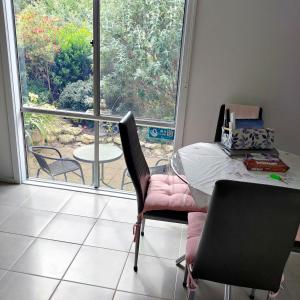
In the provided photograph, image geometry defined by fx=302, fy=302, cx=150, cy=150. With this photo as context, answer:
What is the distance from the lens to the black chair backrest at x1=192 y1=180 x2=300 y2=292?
3.38ft

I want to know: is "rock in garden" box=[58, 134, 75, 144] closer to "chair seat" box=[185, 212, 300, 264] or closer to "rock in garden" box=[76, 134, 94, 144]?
"rock in garden" box=[76, 134, 94, 144]

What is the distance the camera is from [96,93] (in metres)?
2.53

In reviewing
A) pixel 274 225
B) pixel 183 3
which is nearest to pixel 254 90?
pixel 183 3

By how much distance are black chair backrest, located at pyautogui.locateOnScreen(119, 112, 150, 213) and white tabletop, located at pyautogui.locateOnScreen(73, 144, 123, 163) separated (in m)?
0.82

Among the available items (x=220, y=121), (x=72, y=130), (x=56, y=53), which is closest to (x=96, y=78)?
(x=56, y=53)

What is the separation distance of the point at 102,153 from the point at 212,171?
141 centimetres

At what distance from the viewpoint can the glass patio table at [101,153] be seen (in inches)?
108

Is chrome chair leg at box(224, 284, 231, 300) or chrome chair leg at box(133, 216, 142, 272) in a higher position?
chrome chair leg at box(133, 216, 142, 272)

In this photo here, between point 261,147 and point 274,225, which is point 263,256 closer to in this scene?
point 274,225

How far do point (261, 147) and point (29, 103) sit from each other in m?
2.01

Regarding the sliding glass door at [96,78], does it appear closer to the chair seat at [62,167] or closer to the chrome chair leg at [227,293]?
the chair seat at [62,167]

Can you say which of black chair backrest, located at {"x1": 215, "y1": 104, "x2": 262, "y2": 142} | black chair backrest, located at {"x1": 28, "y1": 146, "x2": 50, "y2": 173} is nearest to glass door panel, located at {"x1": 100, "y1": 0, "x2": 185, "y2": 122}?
black chair backrest, located at {"x1": 215, "y1": 104, "x2": 262, "y2": 142}

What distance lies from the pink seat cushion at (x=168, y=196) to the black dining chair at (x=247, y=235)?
0.39 meters

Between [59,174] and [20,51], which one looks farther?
[59,174]
